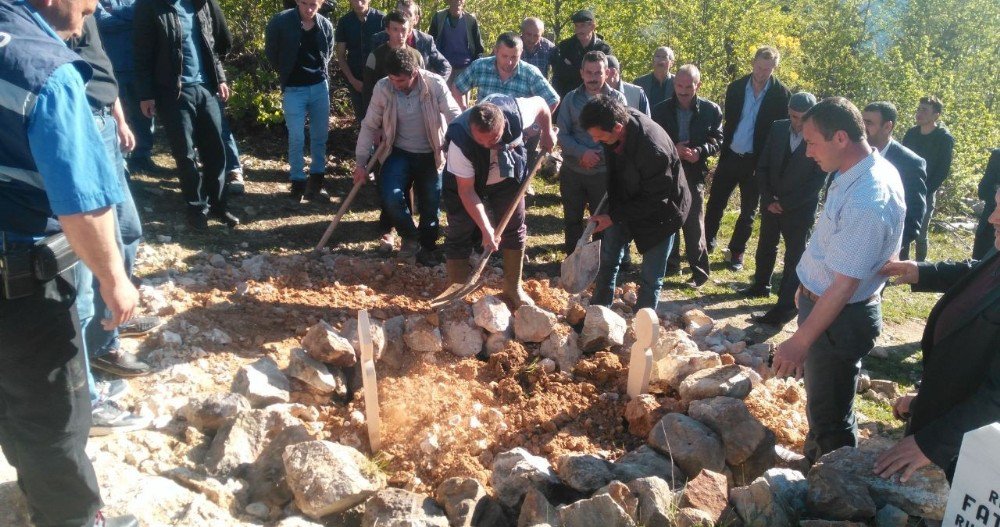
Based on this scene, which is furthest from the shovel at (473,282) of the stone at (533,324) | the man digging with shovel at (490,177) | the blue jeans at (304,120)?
the blue jeans at (304,120)

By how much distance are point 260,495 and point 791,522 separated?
2.31m

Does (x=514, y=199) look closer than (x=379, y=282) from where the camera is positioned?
Yes

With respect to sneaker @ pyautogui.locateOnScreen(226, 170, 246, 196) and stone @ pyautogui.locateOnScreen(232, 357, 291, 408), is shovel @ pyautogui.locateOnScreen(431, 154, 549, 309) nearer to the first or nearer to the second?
stone @ pyautogui.locateOnScreen(232, 357, 291, 408)

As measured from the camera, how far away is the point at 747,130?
679 cm

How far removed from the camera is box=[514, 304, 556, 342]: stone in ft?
15.6

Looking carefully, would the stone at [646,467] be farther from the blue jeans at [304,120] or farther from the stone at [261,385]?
the blue jeans at [304,120]

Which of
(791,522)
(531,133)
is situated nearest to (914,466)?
(791,522)

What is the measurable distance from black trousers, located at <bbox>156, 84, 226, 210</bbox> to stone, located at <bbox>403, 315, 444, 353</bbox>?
2366mm

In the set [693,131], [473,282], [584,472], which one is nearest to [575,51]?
[693,131]

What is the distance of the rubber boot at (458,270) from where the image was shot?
523 cm

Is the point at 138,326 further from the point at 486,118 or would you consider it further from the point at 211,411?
the point at 486,118

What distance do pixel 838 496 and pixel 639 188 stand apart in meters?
2.30

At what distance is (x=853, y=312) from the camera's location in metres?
3.42

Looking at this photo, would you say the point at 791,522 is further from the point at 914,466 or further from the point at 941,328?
the point at 941,328
